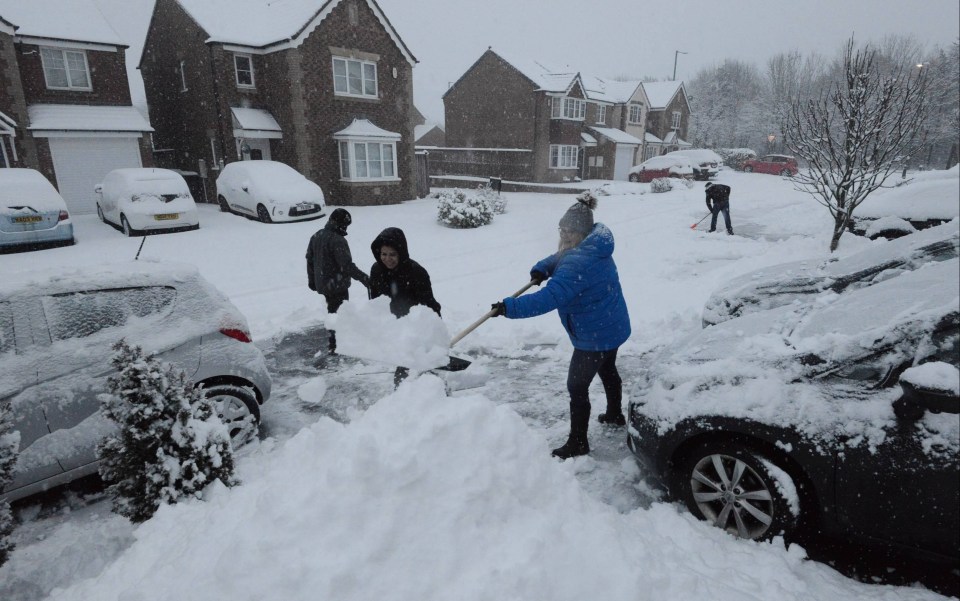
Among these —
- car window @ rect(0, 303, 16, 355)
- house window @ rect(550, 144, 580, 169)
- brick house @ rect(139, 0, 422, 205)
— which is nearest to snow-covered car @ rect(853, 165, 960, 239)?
car window @ rect(0, 303, 16, 355)

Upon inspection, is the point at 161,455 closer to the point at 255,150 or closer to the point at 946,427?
the point at 946,427

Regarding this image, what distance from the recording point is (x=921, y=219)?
7668mm

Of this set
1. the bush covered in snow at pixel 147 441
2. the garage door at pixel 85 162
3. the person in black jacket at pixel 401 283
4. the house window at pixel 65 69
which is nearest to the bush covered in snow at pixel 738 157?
the garage door at pixel 85 162

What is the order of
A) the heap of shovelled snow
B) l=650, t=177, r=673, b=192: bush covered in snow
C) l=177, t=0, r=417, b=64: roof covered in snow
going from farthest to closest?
l=650, t=177, r=673, b=192: bush covered in snow < l=177, t=0, r=417, b=64: roof covered in snow < the heap of shovelled snow

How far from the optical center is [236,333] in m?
4.23

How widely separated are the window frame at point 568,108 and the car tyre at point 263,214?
20.8m

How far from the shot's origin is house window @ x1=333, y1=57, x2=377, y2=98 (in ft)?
62.3

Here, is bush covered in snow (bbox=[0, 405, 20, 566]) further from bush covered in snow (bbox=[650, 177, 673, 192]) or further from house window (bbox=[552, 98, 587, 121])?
house window (bbox=[552, 98, 587, 121])

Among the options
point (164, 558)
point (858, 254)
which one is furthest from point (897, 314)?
point (164, 558)

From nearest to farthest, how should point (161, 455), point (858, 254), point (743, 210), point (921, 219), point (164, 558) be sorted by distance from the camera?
point (164, 558) → point (161, 455) → point (858, 254) → point (921, 219) → point (743, 210)

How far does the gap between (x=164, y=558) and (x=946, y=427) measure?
3.71 meters

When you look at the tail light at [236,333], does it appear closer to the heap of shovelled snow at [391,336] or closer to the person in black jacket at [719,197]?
the heap of shovelled snow at [391,336]

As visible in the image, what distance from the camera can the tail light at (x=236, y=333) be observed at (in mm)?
4166

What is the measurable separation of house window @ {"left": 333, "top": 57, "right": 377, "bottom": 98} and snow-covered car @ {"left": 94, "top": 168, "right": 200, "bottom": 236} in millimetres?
7837
